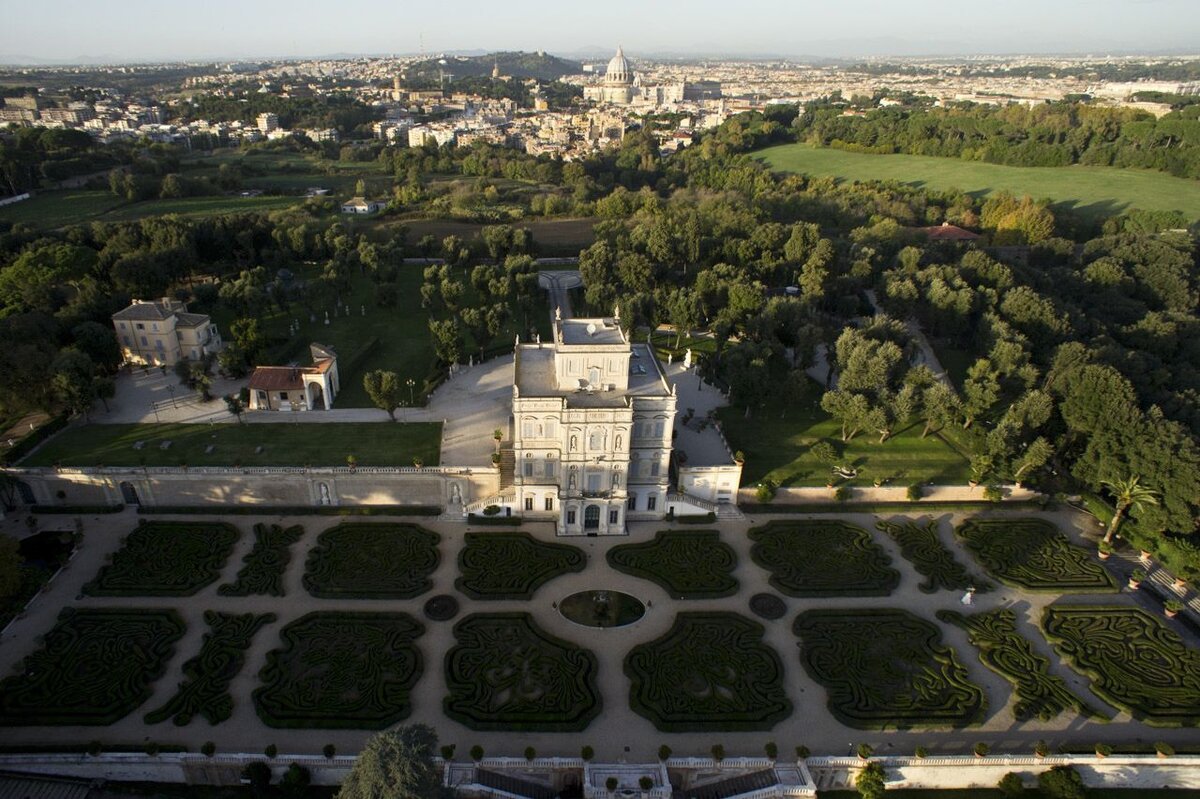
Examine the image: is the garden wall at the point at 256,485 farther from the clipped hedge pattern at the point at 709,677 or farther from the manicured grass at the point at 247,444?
the clipped hedge pattern at the point at 709,677

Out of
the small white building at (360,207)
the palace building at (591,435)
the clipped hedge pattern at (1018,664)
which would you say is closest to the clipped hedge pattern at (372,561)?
the palace building at (591,435)

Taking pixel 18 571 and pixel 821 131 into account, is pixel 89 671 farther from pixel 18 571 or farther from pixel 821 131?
pixel 821 131

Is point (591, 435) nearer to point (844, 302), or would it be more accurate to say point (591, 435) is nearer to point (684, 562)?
point (684, 562)

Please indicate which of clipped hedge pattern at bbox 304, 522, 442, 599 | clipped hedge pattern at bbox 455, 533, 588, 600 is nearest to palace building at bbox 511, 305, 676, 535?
clipped hedge pattern at bbox 455, 533, 588, 600

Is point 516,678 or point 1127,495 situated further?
point 1127,495

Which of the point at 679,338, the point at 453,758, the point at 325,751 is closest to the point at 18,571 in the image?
the point at 325,751

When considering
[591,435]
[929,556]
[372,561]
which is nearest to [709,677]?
[591,435]
